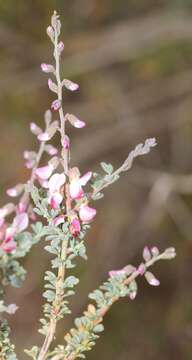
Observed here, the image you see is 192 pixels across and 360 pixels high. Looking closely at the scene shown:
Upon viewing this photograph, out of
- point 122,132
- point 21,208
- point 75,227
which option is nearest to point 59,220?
point 75,227

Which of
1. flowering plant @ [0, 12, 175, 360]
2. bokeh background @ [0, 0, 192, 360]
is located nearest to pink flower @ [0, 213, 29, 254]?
flowering plant @ [0, 12, 175, 360]

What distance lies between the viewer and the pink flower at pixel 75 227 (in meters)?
0.72

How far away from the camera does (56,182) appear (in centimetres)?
75

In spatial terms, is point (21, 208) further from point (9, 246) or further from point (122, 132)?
point (122, 132)

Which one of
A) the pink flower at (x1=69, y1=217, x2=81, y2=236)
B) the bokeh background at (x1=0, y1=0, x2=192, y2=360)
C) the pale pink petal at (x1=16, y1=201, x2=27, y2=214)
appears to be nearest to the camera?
the pink flower at (x1=69, y1=217, x2=81, y2=236)

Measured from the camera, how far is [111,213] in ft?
14.4

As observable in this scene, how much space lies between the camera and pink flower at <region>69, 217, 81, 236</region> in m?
0.72

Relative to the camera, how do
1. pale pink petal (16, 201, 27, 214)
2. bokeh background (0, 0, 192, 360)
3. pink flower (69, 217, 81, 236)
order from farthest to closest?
bokeh background (0, 0, 192, 360), pale pink petal (16, 201, 27, 214), pink flower (69, 217, 81, 236)

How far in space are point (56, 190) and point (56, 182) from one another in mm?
10

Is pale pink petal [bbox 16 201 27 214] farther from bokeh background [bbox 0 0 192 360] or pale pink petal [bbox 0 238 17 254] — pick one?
bokeh background [bbox 0 0 192 360]

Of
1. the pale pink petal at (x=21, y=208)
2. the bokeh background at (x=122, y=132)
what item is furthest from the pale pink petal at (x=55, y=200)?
the bokeh background at (x=122, y=132)

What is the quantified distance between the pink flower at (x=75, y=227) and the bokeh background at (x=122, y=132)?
8.72ft

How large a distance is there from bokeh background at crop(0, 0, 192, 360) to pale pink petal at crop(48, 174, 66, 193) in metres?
2.64

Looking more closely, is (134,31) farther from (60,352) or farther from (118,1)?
(60,352)
